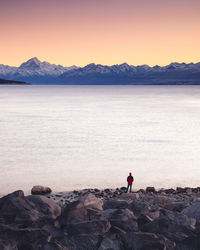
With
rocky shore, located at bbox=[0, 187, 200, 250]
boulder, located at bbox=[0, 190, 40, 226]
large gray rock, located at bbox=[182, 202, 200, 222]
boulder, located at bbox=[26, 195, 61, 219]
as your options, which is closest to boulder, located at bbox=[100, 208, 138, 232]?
rocky shore, located at bbox=[0, 187, 200, 250]

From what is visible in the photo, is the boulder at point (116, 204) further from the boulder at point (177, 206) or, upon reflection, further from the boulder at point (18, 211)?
Answer: the boulder at point (18, 211)

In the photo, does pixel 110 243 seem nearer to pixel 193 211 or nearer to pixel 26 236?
pixel 26 236

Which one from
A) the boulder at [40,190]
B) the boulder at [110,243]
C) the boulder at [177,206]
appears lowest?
the boulder at [40,190]

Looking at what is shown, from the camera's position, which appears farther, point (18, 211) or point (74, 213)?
point (18, 211)

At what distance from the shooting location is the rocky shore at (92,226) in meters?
9.20

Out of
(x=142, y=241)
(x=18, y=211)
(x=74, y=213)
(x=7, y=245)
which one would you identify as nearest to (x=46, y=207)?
(x=18, y=211)

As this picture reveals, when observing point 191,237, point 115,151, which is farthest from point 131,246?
point 115,151

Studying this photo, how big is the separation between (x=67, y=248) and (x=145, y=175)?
12.9 metres

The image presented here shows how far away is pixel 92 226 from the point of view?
32.5ft

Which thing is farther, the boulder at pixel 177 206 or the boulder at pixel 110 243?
the boulder at pixel 177 206

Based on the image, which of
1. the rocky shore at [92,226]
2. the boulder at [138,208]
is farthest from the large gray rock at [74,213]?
the boulder at [138,208]

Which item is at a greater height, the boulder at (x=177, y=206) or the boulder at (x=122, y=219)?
the boulder at (x=122, y=219)

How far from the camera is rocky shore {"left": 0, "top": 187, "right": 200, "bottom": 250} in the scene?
920 centimetres

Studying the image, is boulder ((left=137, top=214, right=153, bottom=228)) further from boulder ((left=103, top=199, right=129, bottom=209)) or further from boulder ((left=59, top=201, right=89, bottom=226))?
boulder ((left=59, top=201, right=89, bottom=226))
